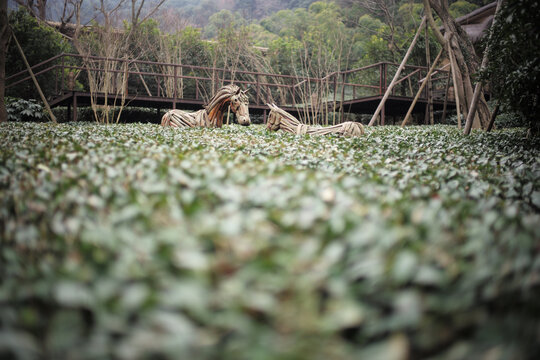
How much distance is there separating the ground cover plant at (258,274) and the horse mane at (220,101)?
17.2ft

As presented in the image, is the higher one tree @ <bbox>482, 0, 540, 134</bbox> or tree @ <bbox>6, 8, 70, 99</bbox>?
tree @ <bbox>6, 8, 70, 99</bbox>

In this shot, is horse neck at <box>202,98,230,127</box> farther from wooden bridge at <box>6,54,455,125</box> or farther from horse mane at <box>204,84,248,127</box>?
wooden bridge at <box>6,54,455,125</box>

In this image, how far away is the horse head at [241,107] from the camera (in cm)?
646

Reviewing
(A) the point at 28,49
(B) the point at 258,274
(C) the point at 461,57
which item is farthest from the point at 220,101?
(A) the point at 28,49

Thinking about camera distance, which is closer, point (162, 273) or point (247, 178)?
point (162, 273)

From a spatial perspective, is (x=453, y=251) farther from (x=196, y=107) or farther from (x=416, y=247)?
(x=196, y=107)

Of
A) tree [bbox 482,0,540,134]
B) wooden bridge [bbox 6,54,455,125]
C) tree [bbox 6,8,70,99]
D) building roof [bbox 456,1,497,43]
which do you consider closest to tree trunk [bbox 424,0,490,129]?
wooden bridge [bbox 6,54,455,125]

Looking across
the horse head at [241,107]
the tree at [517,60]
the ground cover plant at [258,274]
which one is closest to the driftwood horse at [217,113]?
the horse head at [241,107]

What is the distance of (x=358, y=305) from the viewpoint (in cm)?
89

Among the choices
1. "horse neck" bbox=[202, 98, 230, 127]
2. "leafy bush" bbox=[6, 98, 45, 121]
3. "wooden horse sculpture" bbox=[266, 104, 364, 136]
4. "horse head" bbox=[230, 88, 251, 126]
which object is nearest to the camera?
"wooden horse sculpture" bbox=[266, 104, 364, 136]

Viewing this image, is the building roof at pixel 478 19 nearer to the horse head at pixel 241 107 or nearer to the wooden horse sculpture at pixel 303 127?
the wooden horse sculpture at pixel 303 127

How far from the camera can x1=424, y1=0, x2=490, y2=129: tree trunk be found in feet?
22.1

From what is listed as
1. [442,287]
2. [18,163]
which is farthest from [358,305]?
[18,163]

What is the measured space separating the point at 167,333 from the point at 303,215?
2.09ft
